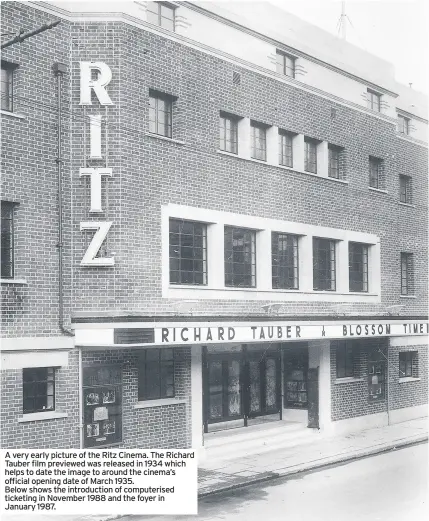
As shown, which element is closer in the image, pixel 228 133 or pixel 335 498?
pixel 335 498

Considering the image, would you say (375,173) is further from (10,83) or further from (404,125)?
(10,83)

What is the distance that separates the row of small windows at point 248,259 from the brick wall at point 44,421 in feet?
11.6

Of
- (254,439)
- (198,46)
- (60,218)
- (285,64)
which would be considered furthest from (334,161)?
(60,218)

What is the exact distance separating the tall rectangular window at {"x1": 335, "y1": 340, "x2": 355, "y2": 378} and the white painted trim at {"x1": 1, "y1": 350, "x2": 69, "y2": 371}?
393 inches

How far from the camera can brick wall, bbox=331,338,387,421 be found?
70.6 feet

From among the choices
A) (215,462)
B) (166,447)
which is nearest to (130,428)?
(166,447)

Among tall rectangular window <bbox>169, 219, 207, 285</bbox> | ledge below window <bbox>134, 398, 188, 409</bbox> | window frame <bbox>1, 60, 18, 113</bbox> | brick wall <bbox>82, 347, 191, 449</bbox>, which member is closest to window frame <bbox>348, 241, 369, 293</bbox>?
tall rectangular window <bbox>169, 219, 207, 285</bbox>

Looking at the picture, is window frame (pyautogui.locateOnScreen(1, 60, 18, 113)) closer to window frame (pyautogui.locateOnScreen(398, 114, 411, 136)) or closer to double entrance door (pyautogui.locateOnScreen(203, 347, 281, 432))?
double entrance door (pyautogui.locateOnScreen(203, 347, 281, 432))

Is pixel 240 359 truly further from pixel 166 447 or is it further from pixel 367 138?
pixel 367 138

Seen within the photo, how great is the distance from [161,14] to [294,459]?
11.4 meters

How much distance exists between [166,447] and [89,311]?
12.5 feet

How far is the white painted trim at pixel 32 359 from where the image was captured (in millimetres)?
13812

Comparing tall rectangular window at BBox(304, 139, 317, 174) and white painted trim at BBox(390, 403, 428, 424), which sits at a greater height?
tall rectangular window at BBox(304, 139, 317, 174)

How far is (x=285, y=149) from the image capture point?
2045 centimetres
